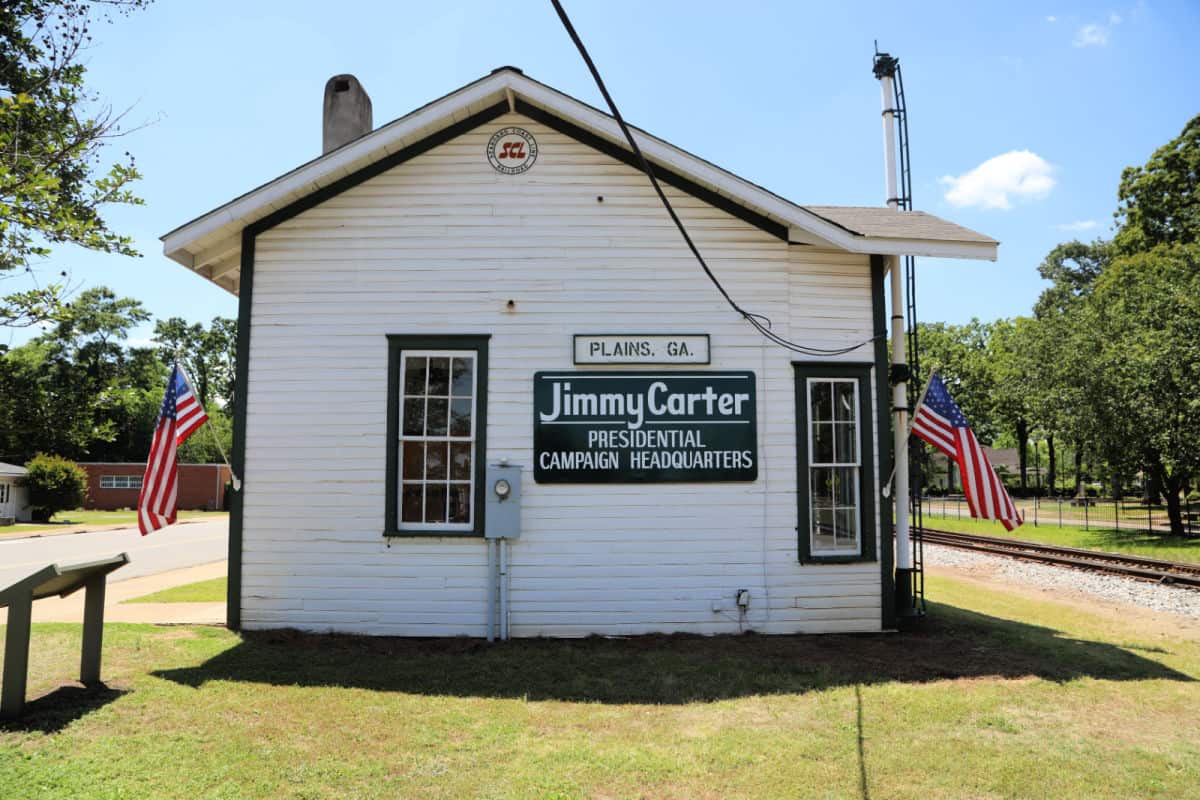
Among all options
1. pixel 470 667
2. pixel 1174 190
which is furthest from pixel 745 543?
pixel 1174 190

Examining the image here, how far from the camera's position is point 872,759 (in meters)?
4.67

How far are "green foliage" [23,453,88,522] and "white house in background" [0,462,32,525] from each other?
42 centimetres

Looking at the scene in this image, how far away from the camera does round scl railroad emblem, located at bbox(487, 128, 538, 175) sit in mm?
8453

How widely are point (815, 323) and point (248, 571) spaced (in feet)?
22.8

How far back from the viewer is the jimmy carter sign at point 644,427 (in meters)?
8.05

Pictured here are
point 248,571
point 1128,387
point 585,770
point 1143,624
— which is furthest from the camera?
point 1128,387

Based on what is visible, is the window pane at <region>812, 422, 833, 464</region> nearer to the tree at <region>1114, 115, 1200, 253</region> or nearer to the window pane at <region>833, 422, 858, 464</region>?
the window pane at <region>833, 422, 858, 464</region>

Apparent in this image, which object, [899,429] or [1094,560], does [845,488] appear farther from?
[1094,560]

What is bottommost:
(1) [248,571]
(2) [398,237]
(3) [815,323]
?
(1) [248,571]

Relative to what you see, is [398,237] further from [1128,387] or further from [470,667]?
[1128,387]

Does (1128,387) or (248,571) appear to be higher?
(1128,387)

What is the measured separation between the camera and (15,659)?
16.7ft

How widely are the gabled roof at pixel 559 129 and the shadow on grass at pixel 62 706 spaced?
4.64 metres

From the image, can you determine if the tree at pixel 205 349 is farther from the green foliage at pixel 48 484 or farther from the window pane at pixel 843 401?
the window pane at pixel 843 401
